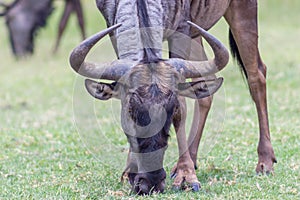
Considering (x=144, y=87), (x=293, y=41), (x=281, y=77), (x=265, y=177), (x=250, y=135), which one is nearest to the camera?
(x=144, y=87)

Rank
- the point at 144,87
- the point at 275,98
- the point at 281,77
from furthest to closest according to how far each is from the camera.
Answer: the point at 281,77, the point at 275,98, the point at 144,87

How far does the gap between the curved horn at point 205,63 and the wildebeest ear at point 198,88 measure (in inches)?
2.8

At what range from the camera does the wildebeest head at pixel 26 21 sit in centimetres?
1891

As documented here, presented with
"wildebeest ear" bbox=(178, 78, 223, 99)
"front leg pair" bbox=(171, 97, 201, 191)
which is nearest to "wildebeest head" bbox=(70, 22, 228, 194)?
"wildebeest ear" bbox=(178, 78, 223, 99)

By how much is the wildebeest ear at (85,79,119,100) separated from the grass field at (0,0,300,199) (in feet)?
1.85

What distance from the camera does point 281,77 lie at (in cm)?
1272

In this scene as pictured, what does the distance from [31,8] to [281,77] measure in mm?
8598

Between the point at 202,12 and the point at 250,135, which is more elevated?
the point at 202,12

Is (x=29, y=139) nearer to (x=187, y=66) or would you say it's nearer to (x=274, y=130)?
(x=274, y=130)

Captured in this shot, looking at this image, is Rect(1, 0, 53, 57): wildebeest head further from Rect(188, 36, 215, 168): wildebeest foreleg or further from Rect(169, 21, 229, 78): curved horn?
Rect(169, 21, 229, 78): curved horn

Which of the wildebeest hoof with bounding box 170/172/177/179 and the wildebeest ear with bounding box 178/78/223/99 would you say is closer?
the wildebeest ear with bounding box 178/78/223/99

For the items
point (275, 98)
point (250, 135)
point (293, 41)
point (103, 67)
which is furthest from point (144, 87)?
point (293, 41)

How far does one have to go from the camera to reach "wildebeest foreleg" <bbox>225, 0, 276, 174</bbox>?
695 centimetres

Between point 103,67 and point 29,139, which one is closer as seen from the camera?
point 103,67
